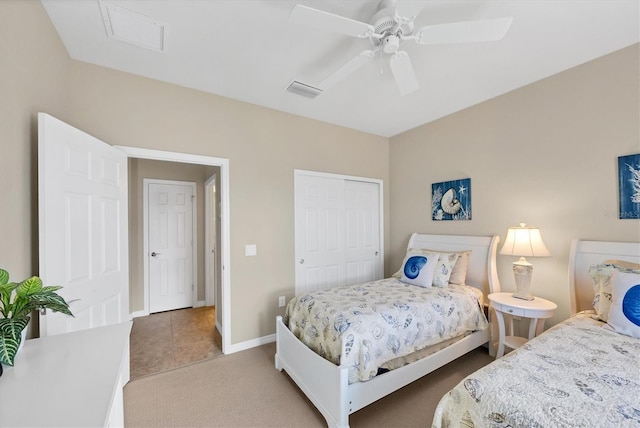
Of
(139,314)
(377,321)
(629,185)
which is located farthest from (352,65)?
(139,314)

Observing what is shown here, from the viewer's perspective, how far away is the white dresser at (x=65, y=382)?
0.73 meters

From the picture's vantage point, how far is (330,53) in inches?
82.1

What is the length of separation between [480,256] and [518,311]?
0.78 m

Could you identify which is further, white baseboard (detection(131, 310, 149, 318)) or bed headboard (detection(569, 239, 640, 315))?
white baseboard (detection(131, 310, 149, 318))

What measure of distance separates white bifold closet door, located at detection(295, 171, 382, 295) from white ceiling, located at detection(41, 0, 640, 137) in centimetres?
112

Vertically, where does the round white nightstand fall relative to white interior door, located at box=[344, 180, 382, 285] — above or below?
below

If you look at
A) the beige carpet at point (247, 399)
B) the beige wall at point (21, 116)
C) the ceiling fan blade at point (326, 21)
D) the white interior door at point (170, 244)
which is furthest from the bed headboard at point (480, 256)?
the white interior door at point (170, 244)

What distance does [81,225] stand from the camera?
176cm

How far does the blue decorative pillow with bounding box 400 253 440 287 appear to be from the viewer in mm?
2717

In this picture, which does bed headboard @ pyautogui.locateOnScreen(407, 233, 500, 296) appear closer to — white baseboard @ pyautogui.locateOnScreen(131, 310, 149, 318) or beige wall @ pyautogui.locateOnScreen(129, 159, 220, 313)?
beige wall @ pyautogui.locateOnScreen(129, 159, 220, 313)

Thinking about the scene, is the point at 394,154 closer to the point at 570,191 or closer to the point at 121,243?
the point at 570,191

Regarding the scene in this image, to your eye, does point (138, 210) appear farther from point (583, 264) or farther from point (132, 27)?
point (583, 264)

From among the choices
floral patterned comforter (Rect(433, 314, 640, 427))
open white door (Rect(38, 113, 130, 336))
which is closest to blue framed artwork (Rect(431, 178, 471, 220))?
floral patterned comforter (Rect(433, 314, 640, 427))

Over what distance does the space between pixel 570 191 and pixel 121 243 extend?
3988mm
